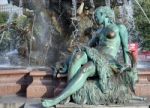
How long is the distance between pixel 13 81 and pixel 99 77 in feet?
5.78

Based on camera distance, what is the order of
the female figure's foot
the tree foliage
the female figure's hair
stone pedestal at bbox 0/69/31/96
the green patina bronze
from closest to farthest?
the female figure's foot → the green patina bronze → the female figure's hair → stone pedestal at bbox 0/69/31/96 → the tree foliage

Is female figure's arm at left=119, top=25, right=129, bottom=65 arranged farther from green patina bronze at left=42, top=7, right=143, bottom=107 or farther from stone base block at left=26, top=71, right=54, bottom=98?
stone base block at left=26, top=71, right=54, bottom=98

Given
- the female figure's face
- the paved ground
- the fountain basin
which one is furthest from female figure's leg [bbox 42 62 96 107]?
the female figure's face

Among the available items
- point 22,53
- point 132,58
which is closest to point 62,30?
point 22,53

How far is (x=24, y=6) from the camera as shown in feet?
41.3

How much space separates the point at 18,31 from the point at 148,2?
2856 centimetres

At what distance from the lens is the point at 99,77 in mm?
6637

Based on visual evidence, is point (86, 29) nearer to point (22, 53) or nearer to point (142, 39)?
point (22, 53)

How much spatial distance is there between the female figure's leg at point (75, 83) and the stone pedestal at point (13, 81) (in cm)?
137

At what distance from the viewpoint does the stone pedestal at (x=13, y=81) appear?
7.52 meters

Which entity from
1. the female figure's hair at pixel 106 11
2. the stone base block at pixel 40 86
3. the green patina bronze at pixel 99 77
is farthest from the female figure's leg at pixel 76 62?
the female figure's hair at pixel 106 11

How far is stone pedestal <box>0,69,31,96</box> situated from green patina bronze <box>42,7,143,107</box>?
1.12 metres

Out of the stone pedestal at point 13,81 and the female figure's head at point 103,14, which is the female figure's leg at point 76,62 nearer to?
the female figure's head at point 103,14

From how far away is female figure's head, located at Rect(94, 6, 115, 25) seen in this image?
23.0ft
